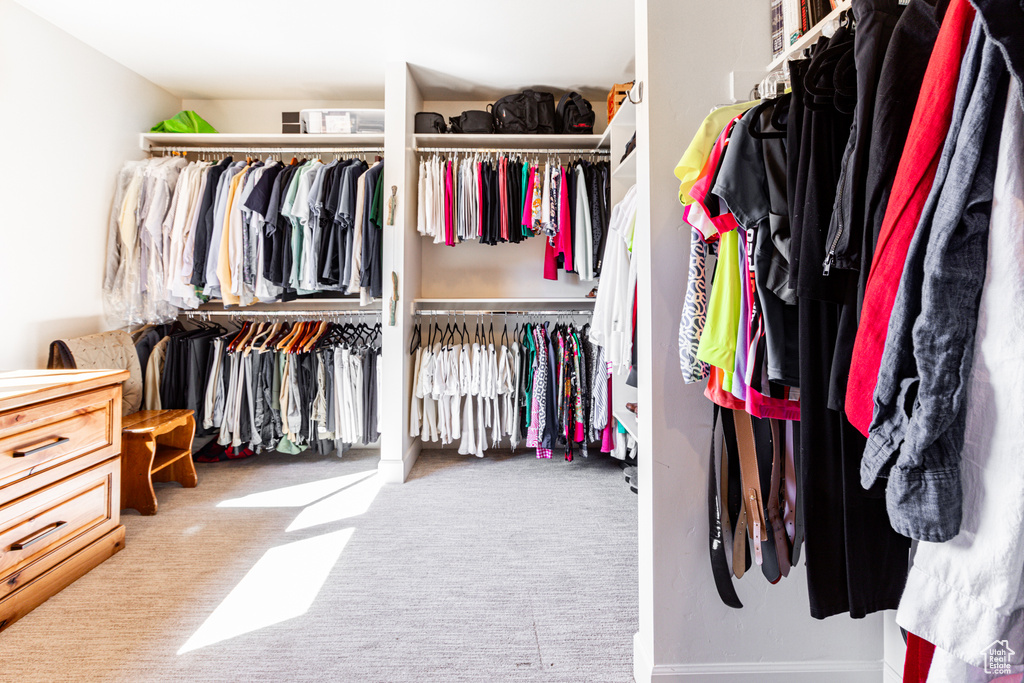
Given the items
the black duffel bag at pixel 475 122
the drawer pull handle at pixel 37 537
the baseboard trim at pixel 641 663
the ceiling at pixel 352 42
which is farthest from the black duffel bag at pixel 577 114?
the drawer pull handle at pixel 37 537

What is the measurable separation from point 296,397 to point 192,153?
6.24 ft

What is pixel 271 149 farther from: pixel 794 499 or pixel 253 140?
pixel 794 499

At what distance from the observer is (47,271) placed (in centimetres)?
244

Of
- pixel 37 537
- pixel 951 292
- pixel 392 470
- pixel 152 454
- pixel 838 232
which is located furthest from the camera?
pixel 392 470

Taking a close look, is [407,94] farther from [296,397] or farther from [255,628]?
[255,628]

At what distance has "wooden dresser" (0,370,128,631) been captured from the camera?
155 centimetres

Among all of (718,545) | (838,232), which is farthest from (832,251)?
(718,545)

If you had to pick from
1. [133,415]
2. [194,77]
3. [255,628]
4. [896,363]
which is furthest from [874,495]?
[194,77]

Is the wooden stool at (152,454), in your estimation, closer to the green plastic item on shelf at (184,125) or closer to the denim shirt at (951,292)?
the green plastic item on shelf at (184,125)

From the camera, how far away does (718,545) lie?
1.15 meters

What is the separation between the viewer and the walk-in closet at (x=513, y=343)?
1.84ft

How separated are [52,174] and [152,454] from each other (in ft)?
4.96

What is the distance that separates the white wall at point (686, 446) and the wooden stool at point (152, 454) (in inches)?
94.9

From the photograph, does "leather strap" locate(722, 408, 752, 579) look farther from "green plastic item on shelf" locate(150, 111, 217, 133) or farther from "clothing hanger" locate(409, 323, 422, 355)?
"green plastic item on shelf" locate(150, 111, 217, 133)
